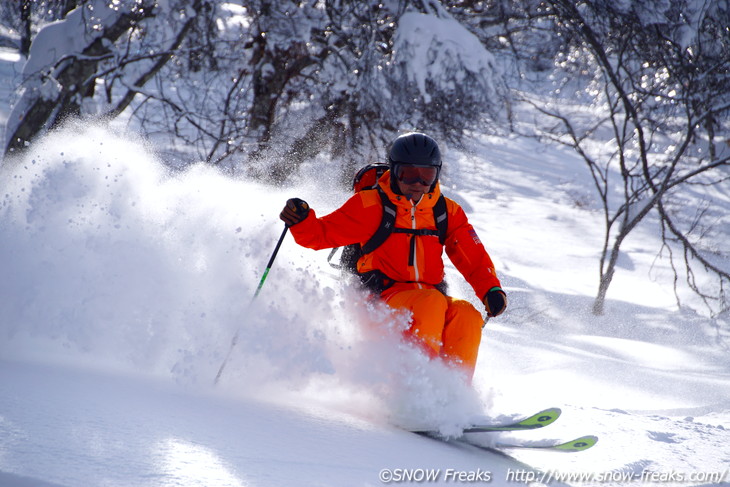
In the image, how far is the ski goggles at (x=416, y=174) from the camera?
12.1 ft

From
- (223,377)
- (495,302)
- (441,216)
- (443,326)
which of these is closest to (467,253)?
(441,216)

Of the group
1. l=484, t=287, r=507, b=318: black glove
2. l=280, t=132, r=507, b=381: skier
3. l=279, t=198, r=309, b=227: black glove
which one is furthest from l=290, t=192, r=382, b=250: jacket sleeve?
l=484, t=287, r=507, b=318: black glove

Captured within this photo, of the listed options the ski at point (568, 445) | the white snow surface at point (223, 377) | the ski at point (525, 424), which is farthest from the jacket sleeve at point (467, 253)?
the ski at point (568, 445)

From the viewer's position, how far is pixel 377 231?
377 centimetres

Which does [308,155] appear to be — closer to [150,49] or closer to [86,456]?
[150,49]

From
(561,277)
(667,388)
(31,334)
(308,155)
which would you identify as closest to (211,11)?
(308,155)

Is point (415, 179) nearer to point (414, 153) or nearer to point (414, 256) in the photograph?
point (414, 153)

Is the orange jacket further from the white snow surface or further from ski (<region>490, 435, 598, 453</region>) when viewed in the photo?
ski (<region>490, 435, 598, 453</region>)

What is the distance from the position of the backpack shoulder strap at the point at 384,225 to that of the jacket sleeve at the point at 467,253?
440 mm

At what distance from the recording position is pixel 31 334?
3486 millimetres

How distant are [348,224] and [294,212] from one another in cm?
36

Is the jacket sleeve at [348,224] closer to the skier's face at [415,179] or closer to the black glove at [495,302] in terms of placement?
the skier's face at [415,179]

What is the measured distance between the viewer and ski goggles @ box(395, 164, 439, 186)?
3.69m

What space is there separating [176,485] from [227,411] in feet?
3.07
